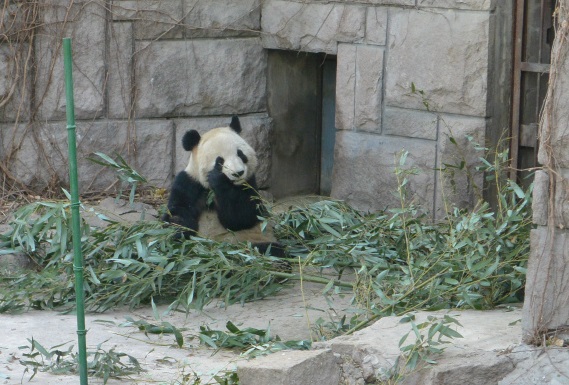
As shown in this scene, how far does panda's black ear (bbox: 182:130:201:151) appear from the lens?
6.27 m

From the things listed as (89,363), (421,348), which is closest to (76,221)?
(89,363)

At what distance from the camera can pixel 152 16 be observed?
293 inches

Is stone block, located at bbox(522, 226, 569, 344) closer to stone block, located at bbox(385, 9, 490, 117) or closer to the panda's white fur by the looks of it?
the panda's white fur

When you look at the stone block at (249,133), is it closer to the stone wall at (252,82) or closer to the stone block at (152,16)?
the stone wall at (252,82)

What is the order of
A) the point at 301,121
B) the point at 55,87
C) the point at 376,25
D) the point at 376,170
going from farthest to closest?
1. the point at 301,121
2. the point at 55,87
3. the point at 376,170
4. the point at 376,25

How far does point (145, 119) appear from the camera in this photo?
7.55 metres

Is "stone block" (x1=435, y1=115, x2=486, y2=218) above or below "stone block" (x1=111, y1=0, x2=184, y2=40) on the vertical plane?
below

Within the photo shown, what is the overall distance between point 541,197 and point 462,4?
2.77 meters

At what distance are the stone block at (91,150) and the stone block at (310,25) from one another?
1057 millimetres

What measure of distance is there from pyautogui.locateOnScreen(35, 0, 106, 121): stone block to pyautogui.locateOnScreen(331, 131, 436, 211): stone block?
71.1 inches

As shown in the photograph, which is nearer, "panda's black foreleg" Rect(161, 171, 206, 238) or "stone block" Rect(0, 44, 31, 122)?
"panda's black foreleg" Rect(161, 171, 206, 238)

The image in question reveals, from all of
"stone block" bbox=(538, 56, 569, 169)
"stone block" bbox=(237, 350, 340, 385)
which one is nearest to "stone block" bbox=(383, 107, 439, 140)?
"stone block" bbox=(538, 56, 569, 169)

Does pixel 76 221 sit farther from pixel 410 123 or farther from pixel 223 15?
pixel 223 15

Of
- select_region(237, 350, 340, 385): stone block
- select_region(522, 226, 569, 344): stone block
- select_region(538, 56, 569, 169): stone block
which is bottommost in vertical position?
select_region(237, 350, 340, 385): stone block
